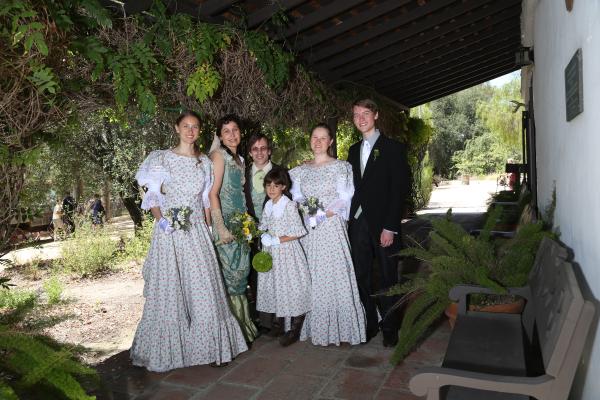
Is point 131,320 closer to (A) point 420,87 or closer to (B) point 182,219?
(B) point 182,219

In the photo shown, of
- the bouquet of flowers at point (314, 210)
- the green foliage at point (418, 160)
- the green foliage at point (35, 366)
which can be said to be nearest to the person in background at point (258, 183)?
the bouquet of flowers at point (314, 210)

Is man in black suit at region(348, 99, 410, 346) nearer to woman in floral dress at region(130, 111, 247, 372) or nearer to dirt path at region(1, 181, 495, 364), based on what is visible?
woman in floral dress at region(130, 111, 247, 372)

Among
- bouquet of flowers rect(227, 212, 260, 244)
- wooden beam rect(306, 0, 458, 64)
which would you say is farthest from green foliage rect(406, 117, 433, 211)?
bouquet of flowers rect(227, 212, 260, 244)

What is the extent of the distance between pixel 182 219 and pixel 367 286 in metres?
1.70

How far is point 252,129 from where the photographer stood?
584 cm

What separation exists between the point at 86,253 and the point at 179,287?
6.85 m

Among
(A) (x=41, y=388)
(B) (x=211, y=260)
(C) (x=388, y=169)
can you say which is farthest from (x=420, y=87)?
(A) (x=41, y=388)

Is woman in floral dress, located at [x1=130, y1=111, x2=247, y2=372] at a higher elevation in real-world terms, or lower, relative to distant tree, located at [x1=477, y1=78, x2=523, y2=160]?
lower

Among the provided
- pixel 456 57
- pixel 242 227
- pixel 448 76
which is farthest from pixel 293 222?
pixel 448 76

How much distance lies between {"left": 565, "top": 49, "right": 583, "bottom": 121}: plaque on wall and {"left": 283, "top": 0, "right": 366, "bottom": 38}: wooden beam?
3223 mm

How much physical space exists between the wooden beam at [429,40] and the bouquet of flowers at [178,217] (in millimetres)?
4215

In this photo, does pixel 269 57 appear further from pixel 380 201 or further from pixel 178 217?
pixel 178 217

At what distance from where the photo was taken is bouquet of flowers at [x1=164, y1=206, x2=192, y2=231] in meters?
3.83

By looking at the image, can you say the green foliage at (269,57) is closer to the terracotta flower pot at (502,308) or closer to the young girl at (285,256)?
the young girl at (285,256)
